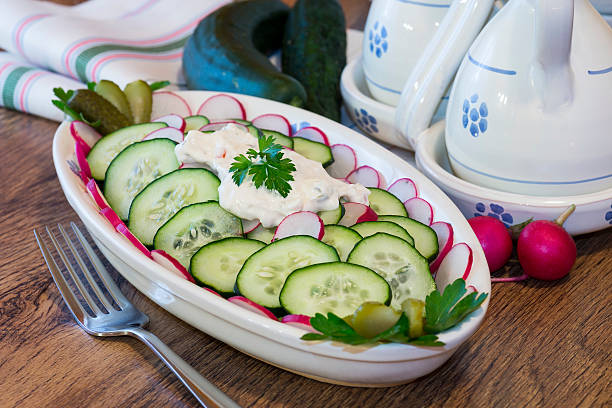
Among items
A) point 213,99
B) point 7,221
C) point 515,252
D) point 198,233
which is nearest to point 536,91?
point 515,252

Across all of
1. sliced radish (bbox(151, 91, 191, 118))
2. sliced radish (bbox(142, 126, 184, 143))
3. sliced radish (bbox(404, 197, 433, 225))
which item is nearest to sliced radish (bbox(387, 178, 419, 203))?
sliced radish (bbox(404, 197, 433, 225))

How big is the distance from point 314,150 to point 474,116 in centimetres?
34

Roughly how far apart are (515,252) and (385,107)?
46 centimetres

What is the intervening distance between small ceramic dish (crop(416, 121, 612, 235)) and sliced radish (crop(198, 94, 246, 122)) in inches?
20.4

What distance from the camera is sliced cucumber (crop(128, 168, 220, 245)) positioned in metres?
1.17

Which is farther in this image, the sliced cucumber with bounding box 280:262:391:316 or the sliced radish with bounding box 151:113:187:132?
the sliced radish with bounding box 151:113:187:132

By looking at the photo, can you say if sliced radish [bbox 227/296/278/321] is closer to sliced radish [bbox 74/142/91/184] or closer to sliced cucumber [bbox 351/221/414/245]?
sliced cucumber [bbox 351/221/414/245]

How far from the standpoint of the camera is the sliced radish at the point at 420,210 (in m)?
1.13

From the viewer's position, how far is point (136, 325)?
3.54 ft

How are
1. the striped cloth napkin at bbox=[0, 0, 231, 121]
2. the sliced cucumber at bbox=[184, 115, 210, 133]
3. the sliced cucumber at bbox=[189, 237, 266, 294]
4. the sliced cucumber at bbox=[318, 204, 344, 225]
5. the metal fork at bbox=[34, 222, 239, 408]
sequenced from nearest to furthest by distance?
1. the metal fork at bbox=[34, 222, 239, 408]
2. the sliced cucumber at bbox=[189, 237, 266, 294]
3. the sliced cucumber at bbox=[318, 204, 344, 225]
4. the sliced cucumber at bbox=[184, 115, 210, 133]
5. the striped cloth napkin at bbox=[0, 0, 231, 121]

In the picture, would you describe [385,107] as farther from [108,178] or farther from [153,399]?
[153,399]

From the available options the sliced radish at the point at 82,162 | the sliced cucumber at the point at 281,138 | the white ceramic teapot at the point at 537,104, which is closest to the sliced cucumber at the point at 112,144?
the sliced radish at the point at 82,162

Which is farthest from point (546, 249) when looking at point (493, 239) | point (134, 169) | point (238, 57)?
point (238, 57)

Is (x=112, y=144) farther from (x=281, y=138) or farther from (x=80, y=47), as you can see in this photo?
(x=80, y=47)
